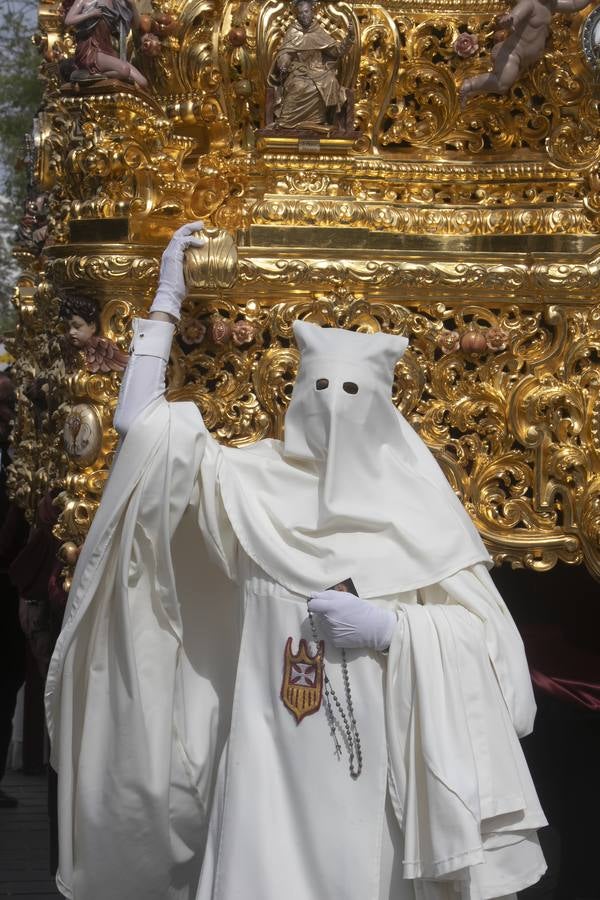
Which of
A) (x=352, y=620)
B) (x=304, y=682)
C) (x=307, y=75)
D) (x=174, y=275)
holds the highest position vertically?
(x=307, y=75)

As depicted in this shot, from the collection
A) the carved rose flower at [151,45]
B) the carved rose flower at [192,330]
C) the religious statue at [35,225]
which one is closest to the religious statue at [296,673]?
the carved rose flower at [192,330]

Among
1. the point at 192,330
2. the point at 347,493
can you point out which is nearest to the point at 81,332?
the point at 192,330

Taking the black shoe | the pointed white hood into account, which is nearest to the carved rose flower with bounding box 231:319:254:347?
the pointed white hood

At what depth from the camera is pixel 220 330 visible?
4.66m

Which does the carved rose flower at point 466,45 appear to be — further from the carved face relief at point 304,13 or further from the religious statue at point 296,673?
the religious statue at point 296,673

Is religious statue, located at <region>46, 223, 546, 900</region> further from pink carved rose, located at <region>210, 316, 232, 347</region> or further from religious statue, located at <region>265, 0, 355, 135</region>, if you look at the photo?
religious statue, located at <region>265, 0, 355, 135</region>

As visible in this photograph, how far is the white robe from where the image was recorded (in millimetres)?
3963

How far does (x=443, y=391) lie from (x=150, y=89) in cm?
136

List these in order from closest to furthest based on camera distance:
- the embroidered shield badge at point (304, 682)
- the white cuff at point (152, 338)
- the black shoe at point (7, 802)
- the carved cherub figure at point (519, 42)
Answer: the embroidered shield badge at point (304, 682)
the white cuff at point (152, 338)
the carved cherub figure at point (519, 42)
the black shoe at point (7, 802)

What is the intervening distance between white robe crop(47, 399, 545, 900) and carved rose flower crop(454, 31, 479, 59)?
5.15 feet

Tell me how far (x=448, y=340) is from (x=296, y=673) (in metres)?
1.21

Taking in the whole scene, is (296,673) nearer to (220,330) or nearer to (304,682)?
(304,682)

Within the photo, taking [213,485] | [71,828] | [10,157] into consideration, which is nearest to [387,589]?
[213,485]

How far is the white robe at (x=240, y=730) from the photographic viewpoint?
13.0 feet
